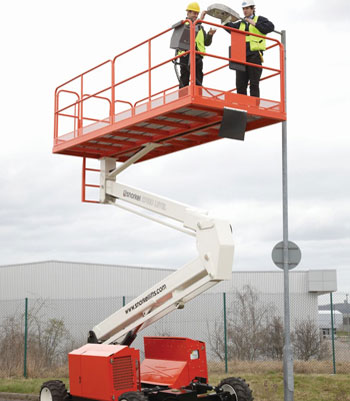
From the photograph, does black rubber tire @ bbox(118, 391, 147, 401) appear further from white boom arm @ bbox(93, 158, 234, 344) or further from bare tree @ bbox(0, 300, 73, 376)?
bare tree @ bbox(0, 300, 73, 376)

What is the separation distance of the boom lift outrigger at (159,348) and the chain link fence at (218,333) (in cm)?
744

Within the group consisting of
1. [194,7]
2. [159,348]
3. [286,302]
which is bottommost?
[159,348]

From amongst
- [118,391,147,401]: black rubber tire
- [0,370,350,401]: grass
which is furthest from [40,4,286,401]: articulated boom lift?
[0,370,350,401]: grass

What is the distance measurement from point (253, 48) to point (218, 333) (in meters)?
14.6

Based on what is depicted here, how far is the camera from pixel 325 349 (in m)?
21.6

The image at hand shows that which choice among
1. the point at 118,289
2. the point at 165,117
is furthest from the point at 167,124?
the point at 118,289

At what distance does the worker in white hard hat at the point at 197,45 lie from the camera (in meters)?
11.4

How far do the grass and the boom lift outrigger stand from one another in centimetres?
401

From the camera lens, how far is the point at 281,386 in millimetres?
16047

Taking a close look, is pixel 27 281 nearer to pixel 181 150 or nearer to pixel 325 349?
pixel 325 349

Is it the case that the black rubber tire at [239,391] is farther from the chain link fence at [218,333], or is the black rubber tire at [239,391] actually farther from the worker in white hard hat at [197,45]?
the chain link fence at [218,333]

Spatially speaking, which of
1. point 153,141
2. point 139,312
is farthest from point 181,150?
point 139,312

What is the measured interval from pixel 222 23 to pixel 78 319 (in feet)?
58.2

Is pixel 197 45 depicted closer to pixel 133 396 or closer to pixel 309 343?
pixel 133 396
